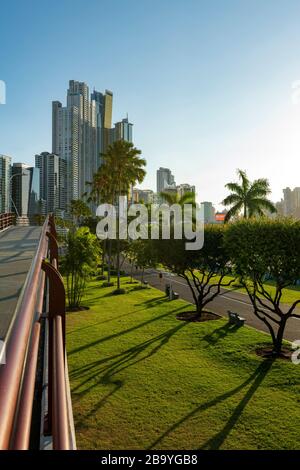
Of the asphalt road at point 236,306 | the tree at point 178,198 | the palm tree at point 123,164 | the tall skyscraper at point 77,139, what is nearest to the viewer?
the asphalt road at point 236,306

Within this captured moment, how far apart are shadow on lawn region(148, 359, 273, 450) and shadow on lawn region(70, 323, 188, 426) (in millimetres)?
2771

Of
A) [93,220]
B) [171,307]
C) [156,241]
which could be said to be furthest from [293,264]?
[93,220]

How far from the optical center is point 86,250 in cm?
3039

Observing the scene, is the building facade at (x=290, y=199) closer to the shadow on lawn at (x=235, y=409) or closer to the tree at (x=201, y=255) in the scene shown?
the tree at (x=201, y=255)

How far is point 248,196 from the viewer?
3819cm

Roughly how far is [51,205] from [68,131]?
38.3m

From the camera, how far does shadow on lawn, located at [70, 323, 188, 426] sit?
43.1 feet

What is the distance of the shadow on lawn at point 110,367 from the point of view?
43.1 ft

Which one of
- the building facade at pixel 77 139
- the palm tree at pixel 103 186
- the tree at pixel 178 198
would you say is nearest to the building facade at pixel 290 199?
the building facade at pixel 77 139

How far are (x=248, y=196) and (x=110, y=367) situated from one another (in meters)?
27.3

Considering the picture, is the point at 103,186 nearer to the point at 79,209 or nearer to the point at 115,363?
the point at 79,209

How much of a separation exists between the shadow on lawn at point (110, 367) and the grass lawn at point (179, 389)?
0.04 metres

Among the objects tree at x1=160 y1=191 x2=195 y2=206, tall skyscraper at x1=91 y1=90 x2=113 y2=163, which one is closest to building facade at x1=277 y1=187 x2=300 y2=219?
tall skyscraper at x1=91 y1=90 x2=113 y2=163

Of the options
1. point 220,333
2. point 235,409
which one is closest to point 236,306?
point 220,333
